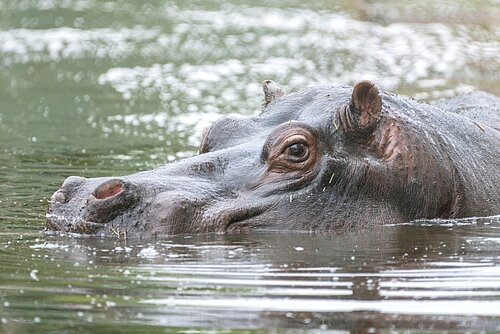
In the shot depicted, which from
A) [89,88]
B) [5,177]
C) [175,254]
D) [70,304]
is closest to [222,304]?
[70,304]

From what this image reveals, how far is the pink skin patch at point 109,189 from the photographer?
6488mm

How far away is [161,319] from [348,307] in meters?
0.83

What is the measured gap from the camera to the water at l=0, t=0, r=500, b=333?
5.05m

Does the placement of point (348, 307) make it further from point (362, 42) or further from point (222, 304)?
point (362, 42)

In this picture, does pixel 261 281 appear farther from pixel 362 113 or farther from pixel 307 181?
pixel 362 113

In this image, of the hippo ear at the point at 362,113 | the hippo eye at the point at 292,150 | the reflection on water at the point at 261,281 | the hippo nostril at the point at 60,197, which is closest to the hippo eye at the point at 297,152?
the hippo eye at the point at 292,150

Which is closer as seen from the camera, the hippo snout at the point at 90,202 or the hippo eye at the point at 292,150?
the hippo snout at the point at 90,202

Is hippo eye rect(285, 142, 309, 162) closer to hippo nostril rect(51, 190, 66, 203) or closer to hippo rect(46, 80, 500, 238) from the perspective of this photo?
hippo rect(46, 80, 500, 238)

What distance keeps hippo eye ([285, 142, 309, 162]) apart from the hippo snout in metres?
1.02

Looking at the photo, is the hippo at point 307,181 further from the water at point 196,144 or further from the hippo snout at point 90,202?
the water at point 196,144

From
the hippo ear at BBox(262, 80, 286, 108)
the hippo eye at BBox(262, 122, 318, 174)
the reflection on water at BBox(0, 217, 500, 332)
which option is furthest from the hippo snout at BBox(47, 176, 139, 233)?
the hippo ear at BBox(262, 80, 286, 108)

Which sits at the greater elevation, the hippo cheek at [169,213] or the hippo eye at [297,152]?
the hippo eye at [297,152]

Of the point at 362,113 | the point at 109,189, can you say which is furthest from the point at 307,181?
the point at 109,189

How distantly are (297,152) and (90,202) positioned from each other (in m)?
1.33
